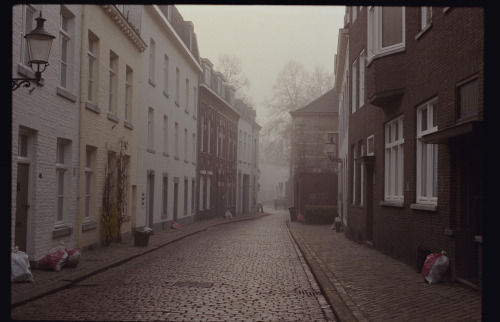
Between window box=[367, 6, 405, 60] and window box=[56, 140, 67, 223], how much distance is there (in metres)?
7.75

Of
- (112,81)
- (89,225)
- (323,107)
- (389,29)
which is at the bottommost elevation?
(89,225)

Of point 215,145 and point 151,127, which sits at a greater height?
point 215,145

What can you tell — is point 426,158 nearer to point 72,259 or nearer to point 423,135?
point 423,135

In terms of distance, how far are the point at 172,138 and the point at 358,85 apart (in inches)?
429

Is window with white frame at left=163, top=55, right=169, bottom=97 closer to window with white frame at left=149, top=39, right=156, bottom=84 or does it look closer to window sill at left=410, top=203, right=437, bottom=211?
window with white frame at left=149, top=39, right=156, bottom=84

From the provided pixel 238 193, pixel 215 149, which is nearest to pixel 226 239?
pixel 215 149

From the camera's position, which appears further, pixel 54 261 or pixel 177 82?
pixel 177 82

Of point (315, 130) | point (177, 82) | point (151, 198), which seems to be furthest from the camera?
point (315, 130)

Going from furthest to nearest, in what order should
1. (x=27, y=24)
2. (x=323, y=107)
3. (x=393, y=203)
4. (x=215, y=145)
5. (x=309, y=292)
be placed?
(x=323, y=107)
(x=215, y=145)
(x=393, y=203)
(x=27, y=24)
(x=309, y=292)

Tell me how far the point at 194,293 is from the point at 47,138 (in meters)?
5.33

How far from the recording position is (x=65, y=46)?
1512 cm

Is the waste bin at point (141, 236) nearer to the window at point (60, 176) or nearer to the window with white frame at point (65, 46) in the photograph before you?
the window at point (60, 176)

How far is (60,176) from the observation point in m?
15.1

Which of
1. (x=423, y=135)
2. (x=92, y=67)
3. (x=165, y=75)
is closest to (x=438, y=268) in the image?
(x=423, y=135)
